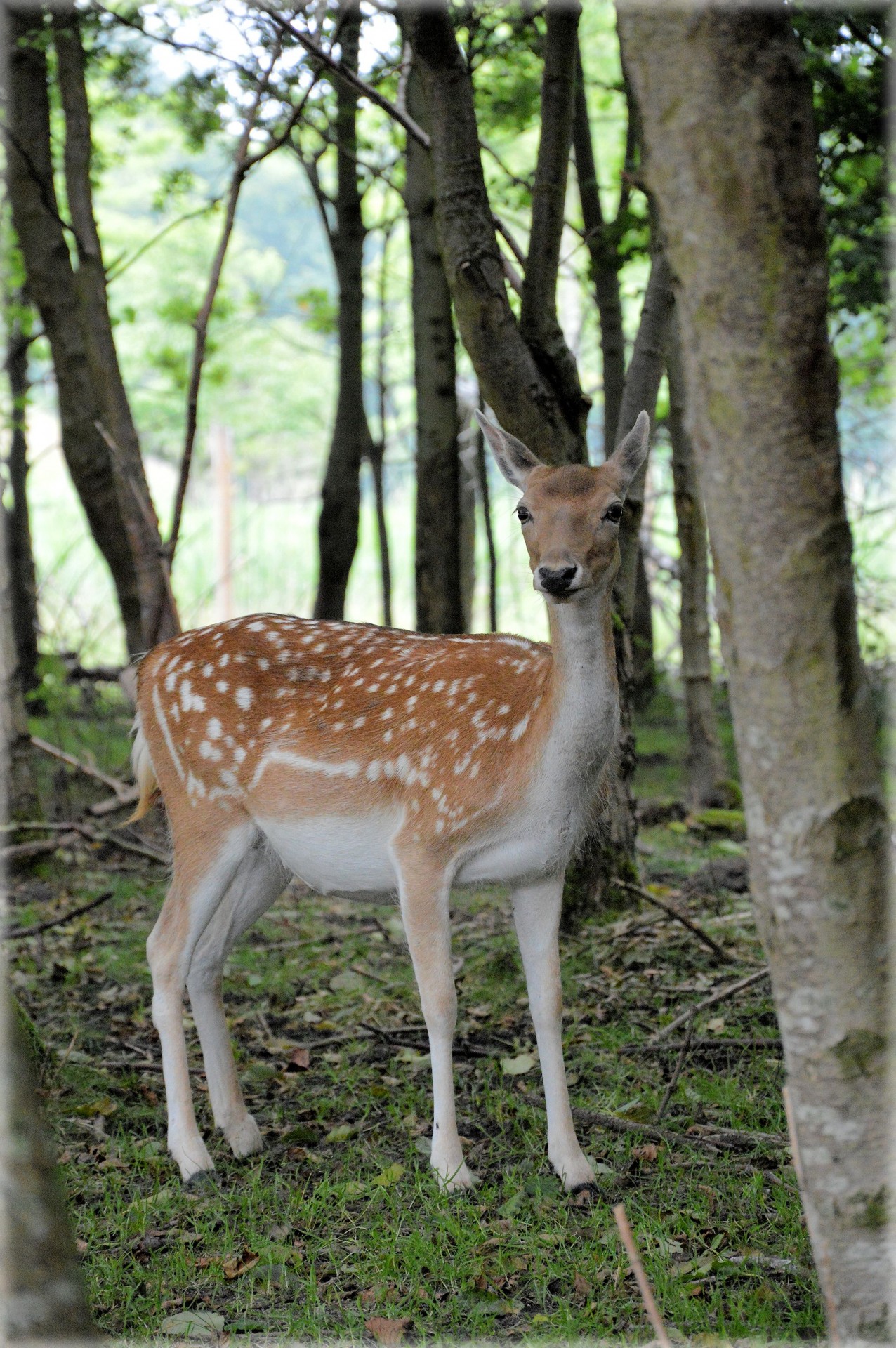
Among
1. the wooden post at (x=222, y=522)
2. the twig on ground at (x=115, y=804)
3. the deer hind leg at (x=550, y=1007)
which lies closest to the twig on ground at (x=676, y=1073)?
the deer hind leg at (x=550, y=1007)

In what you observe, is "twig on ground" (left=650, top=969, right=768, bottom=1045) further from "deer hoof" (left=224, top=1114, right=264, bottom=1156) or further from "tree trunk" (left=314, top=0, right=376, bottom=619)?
"tree trunk" (left=314, top=0, right=376, bottom=619)

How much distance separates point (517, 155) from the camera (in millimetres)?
18500

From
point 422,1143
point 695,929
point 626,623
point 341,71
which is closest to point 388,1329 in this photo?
point 422,1143

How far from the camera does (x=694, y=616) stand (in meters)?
7.73

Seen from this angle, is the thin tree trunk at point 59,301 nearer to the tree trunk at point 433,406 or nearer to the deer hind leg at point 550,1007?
the tree trunk at point 433,406

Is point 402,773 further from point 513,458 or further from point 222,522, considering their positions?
point 222,522

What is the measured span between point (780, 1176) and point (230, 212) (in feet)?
16.8

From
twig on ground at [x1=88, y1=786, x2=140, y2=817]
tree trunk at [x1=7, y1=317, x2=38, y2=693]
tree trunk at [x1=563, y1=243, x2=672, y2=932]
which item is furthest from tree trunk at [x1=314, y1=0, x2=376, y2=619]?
tree trunk at [x1=563, y1=243, x2=672, y2=932]

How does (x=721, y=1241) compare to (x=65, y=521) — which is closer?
(x=721, y=1241)

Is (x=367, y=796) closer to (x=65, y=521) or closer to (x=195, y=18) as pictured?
(x=195, y=18)

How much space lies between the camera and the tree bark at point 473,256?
4.70 meters

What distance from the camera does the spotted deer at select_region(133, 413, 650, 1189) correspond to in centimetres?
373

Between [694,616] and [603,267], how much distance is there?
2.12 meters

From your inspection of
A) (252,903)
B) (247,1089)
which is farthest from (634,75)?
(247,1089)
